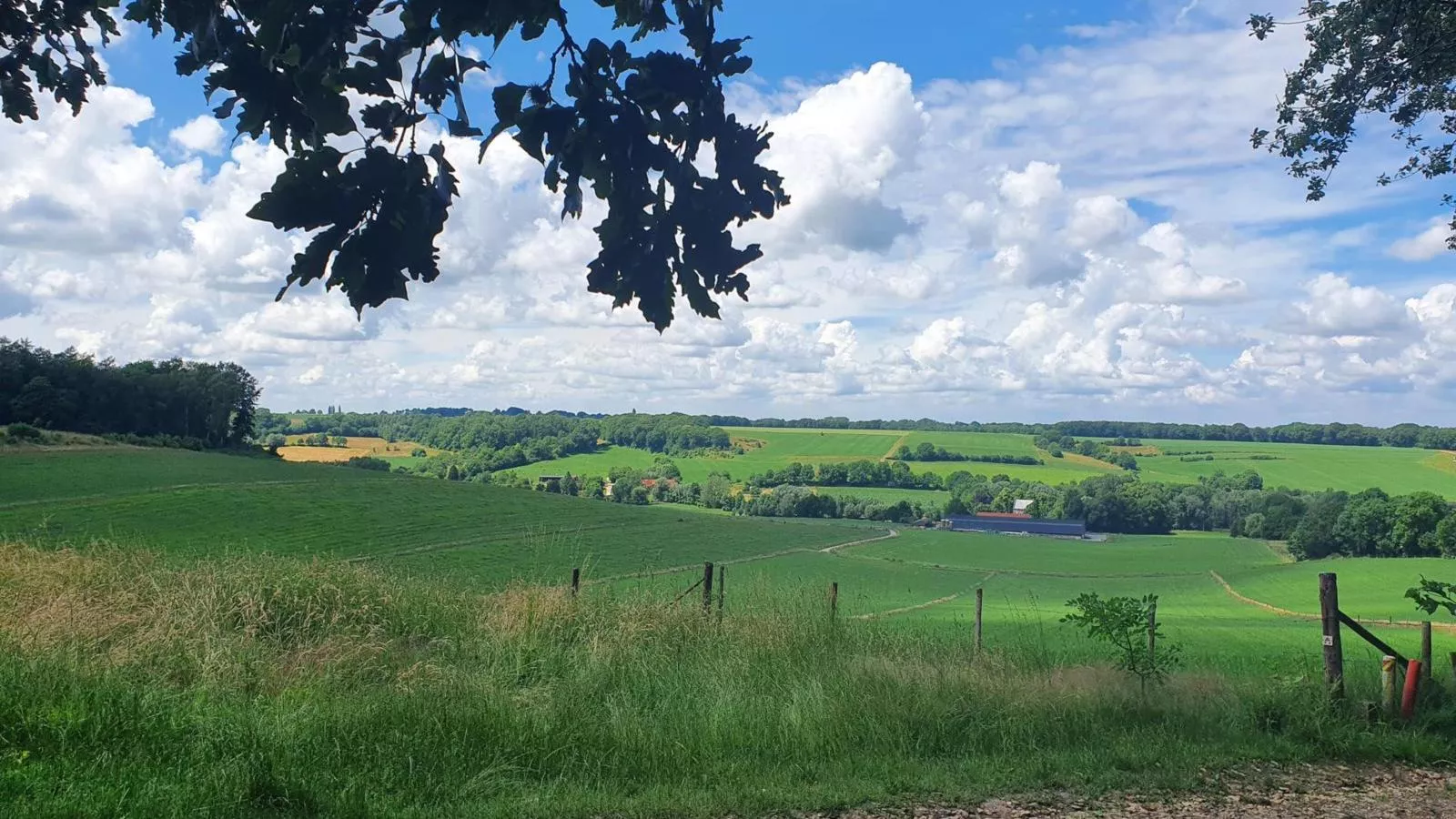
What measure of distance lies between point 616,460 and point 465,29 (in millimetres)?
85385

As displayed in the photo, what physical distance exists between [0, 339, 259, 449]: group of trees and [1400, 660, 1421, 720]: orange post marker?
190 ft

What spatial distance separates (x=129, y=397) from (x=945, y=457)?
8246cm

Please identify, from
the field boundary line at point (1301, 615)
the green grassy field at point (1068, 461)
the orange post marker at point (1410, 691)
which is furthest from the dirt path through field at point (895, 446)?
the orange post marker at point (1410, 691)

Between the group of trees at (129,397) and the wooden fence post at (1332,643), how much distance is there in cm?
5741

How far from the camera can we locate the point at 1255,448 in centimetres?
12025

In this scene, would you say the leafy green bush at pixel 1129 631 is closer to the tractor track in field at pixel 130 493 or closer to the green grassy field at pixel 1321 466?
the tractor track in field at pixel 130 493

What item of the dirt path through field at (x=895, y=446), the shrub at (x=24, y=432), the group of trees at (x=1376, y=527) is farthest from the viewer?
the dirt path through field at (x=895, y=446)

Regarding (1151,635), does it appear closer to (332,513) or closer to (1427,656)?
(1427,656)

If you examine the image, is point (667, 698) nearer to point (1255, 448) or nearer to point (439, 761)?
point (439, 761)

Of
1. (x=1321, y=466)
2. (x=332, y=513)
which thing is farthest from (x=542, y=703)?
(x=1321, y=466)

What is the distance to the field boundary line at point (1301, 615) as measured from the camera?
1393 inches

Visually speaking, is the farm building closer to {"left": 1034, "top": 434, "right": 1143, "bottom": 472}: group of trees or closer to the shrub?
{"left": 1034, "top": 434, "right": 1143, "bottom": 472}: group of trees

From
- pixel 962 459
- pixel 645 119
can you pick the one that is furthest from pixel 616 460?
pixel 645 119

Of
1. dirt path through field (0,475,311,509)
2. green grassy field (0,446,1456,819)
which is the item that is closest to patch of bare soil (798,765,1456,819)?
green grassy field (0,446,1456,819)
